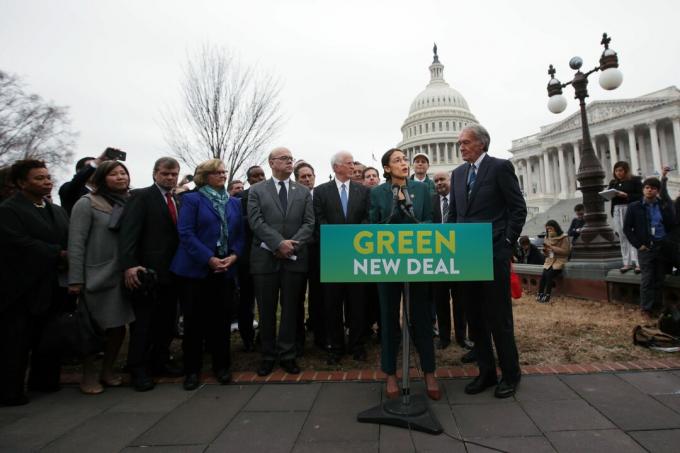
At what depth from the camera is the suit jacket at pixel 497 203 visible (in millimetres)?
3508

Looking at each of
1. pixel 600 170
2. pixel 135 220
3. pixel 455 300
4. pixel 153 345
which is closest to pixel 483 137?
pixel 455 300

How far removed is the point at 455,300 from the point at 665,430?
2.73 m

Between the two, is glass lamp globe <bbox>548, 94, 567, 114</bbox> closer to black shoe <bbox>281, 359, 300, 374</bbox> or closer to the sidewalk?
the sidewalk

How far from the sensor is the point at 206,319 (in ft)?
13.4

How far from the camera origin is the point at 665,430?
2.66 metres

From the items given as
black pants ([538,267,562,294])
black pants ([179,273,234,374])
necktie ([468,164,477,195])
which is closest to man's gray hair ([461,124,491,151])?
necktie ([468,164,477,195])

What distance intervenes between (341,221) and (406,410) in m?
2.38

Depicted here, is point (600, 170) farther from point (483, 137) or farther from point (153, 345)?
point (153, 345)

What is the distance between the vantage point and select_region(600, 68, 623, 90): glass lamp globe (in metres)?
9.39

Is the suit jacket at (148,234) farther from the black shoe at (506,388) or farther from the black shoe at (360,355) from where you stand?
the black shoe at (506,388)

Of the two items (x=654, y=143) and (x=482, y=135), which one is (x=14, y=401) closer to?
(x=482, y=135)

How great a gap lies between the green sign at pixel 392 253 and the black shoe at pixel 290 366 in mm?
1903

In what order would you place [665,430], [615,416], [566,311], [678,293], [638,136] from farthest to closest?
1. [638,136]
2. [566,311]
3. [678,293]
4. [615,416]
5. [665,430]

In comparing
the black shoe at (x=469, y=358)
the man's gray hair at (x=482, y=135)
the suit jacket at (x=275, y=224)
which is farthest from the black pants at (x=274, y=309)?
the man's gray hair at (x=482, y=135)
